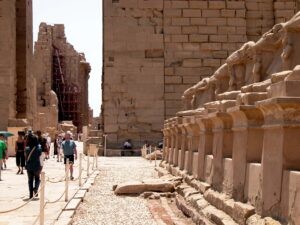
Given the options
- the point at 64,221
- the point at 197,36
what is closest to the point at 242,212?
the point at 64,221

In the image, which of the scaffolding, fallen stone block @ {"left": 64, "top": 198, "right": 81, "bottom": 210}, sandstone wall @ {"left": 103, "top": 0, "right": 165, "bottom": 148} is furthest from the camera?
the scaffolding

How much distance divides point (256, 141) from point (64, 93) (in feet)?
158

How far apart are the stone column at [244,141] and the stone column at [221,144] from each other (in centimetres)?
79

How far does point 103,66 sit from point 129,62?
44.4 inches

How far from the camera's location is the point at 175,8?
78.5 ft

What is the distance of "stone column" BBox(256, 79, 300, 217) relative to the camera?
484 cm

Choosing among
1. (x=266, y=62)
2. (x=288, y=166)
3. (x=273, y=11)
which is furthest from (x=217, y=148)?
(x=273, y=11)

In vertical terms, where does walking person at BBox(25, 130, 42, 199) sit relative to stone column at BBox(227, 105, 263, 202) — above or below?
below

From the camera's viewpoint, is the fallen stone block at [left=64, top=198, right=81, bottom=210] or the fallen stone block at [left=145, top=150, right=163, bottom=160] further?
the fallen stone block at [left=145, top=150, right=163, bottom=160]

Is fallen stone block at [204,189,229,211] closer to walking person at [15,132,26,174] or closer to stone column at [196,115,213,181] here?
stone column at [196,115,213,181]

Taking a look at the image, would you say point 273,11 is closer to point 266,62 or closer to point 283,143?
point 266,62

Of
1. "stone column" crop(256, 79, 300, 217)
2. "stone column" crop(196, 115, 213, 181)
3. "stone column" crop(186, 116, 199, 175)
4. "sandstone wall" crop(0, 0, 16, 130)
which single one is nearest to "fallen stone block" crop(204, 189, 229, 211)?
"stone column" crop(196, 115, 213, 181)

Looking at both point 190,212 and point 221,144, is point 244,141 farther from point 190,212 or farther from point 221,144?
point 190,212

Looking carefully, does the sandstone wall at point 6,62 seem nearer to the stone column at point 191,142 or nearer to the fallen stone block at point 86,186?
the fallen stone block at point 86,186
